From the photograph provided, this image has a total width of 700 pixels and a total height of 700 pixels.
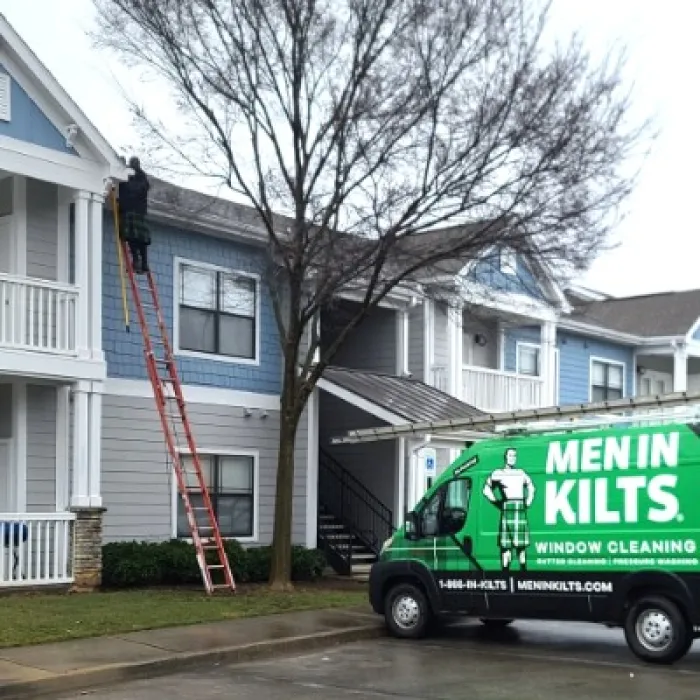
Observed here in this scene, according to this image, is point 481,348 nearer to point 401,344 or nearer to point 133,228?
point 401,344

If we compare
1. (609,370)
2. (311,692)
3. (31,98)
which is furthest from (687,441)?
(609,370)

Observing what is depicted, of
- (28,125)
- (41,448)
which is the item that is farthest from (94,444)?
(28,125)

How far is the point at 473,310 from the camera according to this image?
19.2 metres

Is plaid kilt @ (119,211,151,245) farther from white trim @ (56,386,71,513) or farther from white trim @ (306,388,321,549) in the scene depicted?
white trim @ (306,388,321,549)

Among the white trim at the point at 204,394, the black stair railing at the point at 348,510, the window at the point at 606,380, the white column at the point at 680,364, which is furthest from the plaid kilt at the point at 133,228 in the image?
the white column at the point at 680,364

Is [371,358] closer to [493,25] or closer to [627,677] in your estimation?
[493,25]

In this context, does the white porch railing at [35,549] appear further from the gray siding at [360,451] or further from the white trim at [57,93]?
the gray siding at [360,451]

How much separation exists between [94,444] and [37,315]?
2049mm

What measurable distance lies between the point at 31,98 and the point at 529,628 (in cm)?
1014

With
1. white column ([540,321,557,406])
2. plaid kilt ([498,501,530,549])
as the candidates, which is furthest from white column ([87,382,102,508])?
white column ([540,321,557,406])

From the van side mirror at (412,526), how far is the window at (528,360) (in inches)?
548

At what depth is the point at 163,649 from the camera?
11.6 metres

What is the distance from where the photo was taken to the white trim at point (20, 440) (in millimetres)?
16766

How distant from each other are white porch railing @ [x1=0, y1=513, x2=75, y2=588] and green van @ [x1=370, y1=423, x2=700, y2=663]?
503cm
